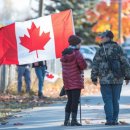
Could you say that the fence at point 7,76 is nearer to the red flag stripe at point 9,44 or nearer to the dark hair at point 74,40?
the red flag stripe at point 9,44

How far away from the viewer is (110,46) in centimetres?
1180

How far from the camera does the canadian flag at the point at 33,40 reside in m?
13.6

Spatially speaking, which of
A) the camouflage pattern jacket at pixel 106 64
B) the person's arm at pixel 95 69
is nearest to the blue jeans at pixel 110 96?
the camouflage pattern jacket at pixel 106 64

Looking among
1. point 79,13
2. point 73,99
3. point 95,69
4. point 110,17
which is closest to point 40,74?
point 73,99

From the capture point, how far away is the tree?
58125 millimetres

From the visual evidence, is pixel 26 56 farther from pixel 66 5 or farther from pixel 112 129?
pixel 66 5

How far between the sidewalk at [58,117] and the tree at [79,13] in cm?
4114

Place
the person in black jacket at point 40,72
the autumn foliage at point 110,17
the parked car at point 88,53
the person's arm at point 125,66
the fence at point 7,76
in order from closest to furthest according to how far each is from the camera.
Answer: the person's arm at point 125,66
the person in black jacket at point 40,72
the fence at point 7,76
the parked car at point 88,53
the autumn foliage at point 110,17

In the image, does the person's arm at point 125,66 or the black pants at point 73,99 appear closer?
the person's arm at point 125,66

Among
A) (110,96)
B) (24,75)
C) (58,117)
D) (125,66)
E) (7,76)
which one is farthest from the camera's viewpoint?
(7,76)

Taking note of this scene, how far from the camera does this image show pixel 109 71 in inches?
461

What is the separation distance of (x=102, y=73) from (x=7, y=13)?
44.2 m

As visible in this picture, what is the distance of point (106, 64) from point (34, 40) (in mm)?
2470

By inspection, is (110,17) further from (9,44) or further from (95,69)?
(95,69)
